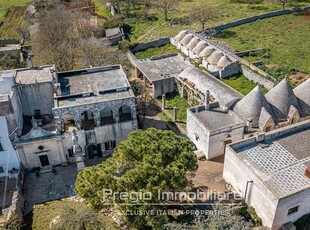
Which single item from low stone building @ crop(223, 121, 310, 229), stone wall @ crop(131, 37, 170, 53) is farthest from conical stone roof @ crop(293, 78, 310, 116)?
stone wall @ crop(131, 37, 170, 53)

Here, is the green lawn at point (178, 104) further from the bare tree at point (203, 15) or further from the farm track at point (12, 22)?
the farm track at point (12, 22)

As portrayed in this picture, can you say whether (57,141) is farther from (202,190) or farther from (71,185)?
(202,190)

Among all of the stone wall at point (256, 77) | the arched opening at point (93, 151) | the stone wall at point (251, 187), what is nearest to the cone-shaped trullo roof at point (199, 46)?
the stone wall at point (256, 77)

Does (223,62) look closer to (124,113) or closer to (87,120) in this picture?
(124,113)

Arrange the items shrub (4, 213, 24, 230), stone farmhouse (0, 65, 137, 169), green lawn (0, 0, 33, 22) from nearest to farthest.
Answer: shrub (4, 213, 24, 230)
stone farmhouse (0, 65, 137, 169)
green lawn (0, 0, 33, 22)

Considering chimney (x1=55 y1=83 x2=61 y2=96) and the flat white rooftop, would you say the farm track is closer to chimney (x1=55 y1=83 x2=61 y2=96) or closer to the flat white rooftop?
chimney (x1=55 y1=83 x2=61 y2=96)

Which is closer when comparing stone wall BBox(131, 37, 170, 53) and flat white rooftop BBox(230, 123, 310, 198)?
flat white rooftop BBox(230, 123, 310, 198)

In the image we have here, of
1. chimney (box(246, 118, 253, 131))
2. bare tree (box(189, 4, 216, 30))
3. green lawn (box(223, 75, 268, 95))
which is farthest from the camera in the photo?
bare tree (box(189, 4, 216, 30))
